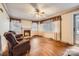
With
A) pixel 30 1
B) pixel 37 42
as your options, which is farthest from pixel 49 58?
pixel 30 1

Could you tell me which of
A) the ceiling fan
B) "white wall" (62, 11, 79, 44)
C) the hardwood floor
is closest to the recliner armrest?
the hardwood floor

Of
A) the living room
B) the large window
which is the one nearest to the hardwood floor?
the living room

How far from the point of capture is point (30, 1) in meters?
2.53

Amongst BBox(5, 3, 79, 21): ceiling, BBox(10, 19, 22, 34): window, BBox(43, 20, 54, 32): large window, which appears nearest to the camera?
BBox(5, 3, 79, 21): ceiling

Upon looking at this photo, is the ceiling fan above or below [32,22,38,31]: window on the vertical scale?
above

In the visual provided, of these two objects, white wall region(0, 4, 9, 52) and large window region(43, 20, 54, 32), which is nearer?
white wall region(0, 4, 9, 52)

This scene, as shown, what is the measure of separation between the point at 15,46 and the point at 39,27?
71 cm

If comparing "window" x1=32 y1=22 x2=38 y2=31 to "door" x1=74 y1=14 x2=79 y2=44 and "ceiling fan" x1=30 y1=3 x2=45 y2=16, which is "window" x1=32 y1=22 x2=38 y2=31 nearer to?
"ceiling fan" x1=30 y1=3 x2=45 y2=16

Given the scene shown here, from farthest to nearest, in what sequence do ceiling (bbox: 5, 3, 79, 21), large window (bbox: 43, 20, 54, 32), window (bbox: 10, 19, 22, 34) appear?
large window (bbox: 43, 20, 54, 32)
window (bbox: 10, 19, 22, 34)
ceiling (bbox: 5, 3, 79, 21)

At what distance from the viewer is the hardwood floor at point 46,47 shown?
2582 mm

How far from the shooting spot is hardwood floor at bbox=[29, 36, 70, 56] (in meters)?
2.58

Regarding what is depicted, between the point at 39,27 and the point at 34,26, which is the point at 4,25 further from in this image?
the point at 39,27

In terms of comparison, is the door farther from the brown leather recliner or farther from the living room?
the brown leather recliner

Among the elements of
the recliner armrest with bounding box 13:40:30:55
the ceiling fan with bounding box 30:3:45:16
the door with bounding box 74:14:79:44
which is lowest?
the recliner armrest with bounding box 13:40:30:55
